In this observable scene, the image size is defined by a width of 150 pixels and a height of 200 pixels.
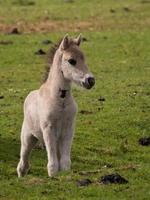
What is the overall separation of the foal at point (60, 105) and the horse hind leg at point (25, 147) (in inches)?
16.3

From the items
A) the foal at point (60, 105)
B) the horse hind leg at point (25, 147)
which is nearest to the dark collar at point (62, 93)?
the foal at point (60, 105)

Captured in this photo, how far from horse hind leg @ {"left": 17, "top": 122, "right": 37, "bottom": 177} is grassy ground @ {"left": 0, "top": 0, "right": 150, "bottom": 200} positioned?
8.9 inches

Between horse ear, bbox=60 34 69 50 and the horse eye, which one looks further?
horse ear, bbox=60 34 69 50

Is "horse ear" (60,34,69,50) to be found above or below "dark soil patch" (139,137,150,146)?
above

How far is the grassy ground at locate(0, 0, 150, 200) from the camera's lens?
38.3 ft

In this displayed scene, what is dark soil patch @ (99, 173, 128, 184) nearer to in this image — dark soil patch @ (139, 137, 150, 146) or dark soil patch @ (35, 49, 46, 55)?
dark soil patch @ (139, 137, 150, 146)

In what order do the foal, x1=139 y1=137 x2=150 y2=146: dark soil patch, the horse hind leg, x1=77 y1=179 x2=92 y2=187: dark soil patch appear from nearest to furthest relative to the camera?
x1=77 y1=179 x2=92 y2=187: dark soil patch, the foal, the horse hind leg, x1=139 y1=137 x2=150 y2=146: dark soil patch

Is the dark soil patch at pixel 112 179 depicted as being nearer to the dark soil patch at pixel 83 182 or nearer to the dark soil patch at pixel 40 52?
the dark soil patch at pixel 83 182

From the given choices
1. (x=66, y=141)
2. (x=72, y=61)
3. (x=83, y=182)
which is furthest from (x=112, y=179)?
(x=72, y=61)

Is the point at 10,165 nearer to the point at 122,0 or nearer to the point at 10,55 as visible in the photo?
the point at 10,55

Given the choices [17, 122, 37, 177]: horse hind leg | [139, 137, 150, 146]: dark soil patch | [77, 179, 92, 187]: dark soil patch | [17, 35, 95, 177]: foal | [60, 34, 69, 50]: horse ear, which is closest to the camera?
[77, 179, 92, 187]: dark soil patch

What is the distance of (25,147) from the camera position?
13.0m

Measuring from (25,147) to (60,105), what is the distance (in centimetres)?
136

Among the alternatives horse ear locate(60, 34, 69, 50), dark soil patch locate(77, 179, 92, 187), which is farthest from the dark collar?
A: dark soil patch locate(77, 179, 92, 187)
